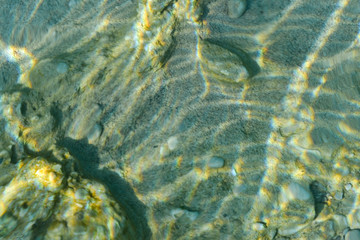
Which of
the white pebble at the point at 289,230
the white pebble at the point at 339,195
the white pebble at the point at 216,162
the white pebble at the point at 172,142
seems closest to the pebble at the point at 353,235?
the white pebble at the point at 339,195

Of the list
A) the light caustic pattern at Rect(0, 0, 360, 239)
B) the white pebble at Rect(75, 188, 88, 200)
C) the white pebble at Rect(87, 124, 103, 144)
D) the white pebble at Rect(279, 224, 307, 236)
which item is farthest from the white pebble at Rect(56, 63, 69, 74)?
the white pebble at Rect(279, 224, 307, 236)

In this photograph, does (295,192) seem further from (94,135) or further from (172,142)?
(94,135)

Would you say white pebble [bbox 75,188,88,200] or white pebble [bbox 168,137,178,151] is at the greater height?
white pebble [bbox 75,188,88,200]

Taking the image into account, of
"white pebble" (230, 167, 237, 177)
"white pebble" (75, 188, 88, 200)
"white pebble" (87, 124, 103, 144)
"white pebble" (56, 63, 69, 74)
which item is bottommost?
"white pebble" (230, 167, 237, 177)

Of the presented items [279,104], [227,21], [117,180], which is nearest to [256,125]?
[279,104]

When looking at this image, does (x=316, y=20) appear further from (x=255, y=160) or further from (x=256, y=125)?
(x=255, y=160)

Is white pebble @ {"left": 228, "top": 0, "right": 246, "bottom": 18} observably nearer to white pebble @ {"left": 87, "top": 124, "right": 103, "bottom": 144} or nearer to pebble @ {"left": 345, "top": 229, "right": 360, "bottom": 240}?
white pebble @ {"left": 87, "top": 124, "right": 103, "bottom": 144}

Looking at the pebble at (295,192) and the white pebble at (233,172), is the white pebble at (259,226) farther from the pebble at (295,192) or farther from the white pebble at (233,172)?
the white pebble at (233,172)
